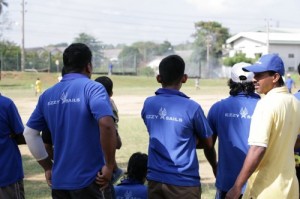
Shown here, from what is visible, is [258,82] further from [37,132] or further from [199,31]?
[199,31]

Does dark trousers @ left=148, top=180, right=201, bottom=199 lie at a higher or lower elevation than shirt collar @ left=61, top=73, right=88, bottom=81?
lower

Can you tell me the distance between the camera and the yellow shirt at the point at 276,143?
12.8 feet

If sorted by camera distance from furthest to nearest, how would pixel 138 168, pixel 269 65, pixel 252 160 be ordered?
1. pixel 138 168
2. pixel 269 65
3. pixel 252 160

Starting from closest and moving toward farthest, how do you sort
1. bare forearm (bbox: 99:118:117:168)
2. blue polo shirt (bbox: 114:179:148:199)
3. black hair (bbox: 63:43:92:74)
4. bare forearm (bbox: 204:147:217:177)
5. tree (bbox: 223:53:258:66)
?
bare forearm (bbox: 99:118:117:168), black hair (bbox: 63:43:92:74), bare forearm (bbox: 204:147:217:177), blue polo shirt (bbox: 114:179:148:199), tree (bbox: 223:53:258:66)

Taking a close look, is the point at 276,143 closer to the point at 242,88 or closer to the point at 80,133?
the point at 242,88

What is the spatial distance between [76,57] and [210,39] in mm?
82855

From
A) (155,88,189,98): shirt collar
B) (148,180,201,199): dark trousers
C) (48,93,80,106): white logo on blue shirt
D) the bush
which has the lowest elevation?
the bush

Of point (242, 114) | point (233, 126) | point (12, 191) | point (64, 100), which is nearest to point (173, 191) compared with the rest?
point (233, 126)

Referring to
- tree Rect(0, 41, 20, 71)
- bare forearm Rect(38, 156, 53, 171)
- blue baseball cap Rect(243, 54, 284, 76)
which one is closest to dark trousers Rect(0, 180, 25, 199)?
bare forearm Rect(38, 156, 53, 171)

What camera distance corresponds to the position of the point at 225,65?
2813 inches

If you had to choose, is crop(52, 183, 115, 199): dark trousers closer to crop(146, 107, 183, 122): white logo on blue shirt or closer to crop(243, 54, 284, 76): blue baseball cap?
crop(146, 107, 183, 122): white logo on blue shirt

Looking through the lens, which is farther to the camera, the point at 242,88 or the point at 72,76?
the point at 242,88

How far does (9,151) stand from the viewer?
491 cm

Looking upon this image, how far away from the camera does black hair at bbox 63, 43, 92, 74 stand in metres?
4.31
